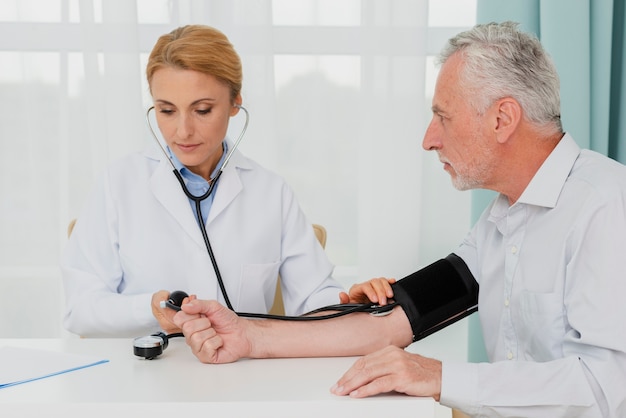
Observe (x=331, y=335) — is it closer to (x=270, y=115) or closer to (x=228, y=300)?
(x=228, y=300)

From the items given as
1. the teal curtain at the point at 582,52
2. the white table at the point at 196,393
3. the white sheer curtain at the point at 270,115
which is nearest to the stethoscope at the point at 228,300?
the white table at the point at 196,393

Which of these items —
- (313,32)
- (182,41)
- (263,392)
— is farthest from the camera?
(313,32)

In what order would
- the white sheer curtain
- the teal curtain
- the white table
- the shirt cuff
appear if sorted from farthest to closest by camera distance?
the white sheer curtain < the teal curtain < the shirt cuff < the white table

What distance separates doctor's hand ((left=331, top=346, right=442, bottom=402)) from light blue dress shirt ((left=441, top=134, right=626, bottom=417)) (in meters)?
0.04

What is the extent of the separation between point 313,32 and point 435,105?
105 cm

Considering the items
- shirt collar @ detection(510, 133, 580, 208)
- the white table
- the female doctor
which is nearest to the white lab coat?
the female doctor

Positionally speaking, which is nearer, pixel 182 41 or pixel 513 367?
pixel 513 367

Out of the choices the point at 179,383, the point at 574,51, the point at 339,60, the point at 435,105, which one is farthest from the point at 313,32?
the point at 179,383

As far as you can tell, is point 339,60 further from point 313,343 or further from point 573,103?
point 313,343

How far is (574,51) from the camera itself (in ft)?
7.45

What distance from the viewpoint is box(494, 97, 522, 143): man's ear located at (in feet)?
4.52

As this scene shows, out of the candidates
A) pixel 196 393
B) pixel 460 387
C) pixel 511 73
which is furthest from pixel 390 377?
pixel 511 73

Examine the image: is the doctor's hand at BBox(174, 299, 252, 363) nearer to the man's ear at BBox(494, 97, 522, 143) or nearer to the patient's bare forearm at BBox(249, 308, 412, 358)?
the patient's bare forearm at BBox(249, 308, 412, 358)

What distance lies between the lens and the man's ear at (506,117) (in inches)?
54.3
